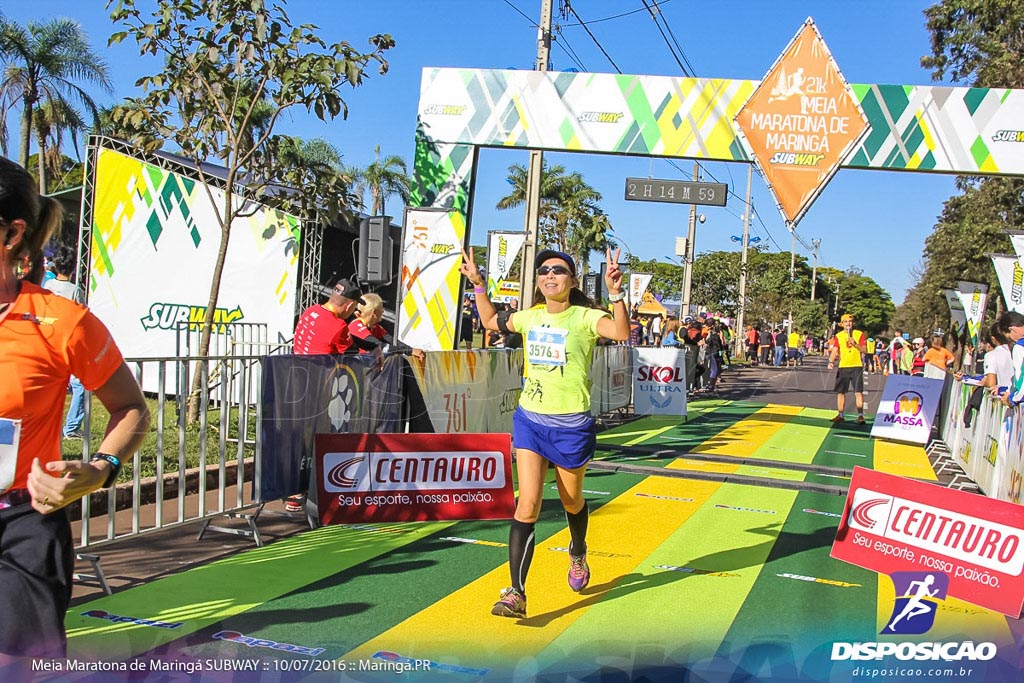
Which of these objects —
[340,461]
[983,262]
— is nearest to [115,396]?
[340,461]

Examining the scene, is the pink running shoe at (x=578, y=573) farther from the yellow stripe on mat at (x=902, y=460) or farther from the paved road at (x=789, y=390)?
the paved road at (x=789, y=390)

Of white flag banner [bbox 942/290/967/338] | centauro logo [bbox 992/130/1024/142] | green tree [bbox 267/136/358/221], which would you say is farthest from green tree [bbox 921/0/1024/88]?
green tree [bbox 267/136/358/221]

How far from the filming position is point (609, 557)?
20.7 ft

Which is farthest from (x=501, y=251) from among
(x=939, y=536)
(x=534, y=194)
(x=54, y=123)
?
(x=54, y=123)

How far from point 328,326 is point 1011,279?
487 inches

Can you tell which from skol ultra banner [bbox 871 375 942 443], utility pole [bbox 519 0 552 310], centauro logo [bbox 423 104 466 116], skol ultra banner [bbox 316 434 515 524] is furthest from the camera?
skol ultra banner [bbox 871 375 942 443]

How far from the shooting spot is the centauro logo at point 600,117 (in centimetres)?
1163

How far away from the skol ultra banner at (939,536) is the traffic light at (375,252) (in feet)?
20.8

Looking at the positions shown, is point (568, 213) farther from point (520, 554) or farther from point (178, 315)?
point (520, 554)

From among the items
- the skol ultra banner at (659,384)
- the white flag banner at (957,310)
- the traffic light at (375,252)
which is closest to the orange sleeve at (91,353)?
the traffic light at (375,252)

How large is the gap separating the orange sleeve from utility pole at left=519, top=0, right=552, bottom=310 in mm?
10722

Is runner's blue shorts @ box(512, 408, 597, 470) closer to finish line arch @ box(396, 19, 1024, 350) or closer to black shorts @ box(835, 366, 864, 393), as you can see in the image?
finish line arch @ box(396, 19, 1024, 350)

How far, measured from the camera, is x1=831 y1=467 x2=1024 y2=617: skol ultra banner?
5078 mm

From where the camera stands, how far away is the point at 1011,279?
49.0 ft
